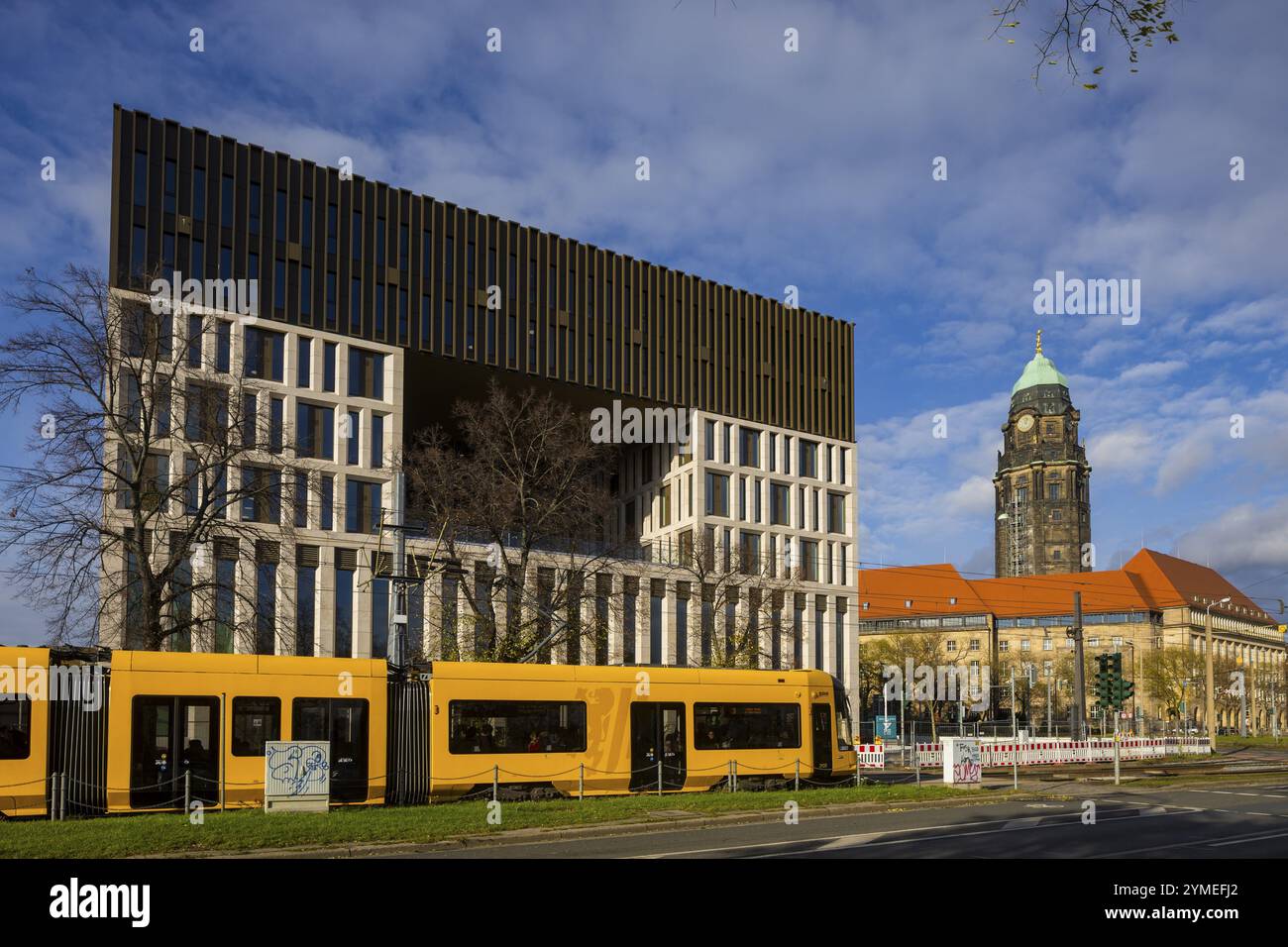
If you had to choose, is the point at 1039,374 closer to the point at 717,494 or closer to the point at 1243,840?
the point at 717,494

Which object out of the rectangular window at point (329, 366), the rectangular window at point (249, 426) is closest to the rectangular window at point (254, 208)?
the rectangular window at point (329, 366)

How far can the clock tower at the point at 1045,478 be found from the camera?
17675 centimetres

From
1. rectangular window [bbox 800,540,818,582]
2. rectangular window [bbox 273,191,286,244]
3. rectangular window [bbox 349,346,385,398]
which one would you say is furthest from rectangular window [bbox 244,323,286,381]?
rectangular window [bbox 800,540,818,582]

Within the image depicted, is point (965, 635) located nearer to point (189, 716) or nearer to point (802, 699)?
point (802, 699)

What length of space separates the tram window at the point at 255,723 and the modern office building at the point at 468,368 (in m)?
13.4

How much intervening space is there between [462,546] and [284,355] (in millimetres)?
11457

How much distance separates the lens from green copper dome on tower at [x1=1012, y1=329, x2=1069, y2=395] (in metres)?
181

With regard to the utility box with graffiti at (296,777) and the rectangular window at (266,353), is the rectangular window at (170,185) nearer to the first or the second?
the rectangular window at (266,353)

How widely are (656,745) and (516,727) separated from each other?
12.5 feet

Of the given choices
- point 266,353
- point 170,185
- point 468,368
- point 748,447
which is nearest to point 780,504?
point 748,447

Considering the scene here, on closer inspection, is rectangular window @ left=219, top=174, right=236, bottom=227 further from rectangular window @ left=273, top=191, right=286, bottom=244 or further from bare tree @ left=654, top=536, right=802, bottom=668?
bare tree @ left=654, top=536, right=802, bottom=668

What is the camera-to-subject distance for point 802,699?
31.2 m

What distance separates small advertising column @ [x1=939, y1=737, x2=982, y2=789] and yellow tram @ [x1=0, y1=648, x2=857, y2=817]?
2512 millimetres

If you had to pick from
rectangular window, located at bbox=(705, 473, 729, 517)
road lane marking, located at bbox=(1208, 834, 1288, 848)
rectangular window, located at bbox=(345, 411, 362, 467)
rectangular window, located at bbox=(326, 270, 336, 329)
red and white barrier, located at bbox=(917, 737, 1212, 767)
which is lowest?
red and white barrier, located at bbox=(917, 737, 1212, 767)
